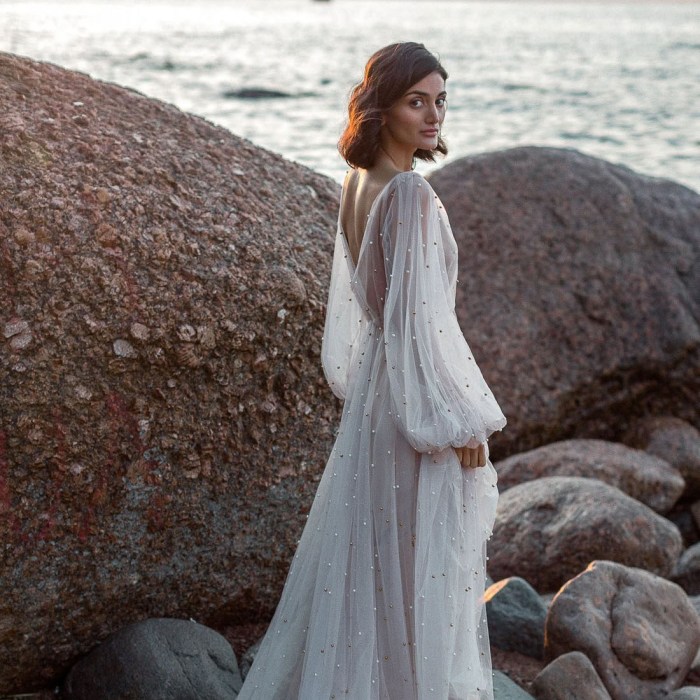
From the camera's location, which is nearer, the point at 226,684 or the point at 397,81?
the point at 397,81

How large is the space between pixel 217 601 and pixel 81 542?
2.42 ft

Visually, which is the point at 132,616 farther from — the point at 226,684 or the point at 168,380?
the point at 168,380

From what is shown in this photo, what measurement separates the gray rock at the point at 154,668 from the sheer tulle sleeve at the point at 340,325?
1.15 metres

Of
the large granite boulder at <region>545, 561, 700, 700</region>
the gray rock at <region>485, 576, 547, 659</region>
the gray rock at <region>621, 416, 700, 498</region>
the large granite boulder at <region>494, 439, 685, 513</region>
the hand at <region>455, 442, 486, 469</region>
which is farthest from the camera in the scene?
the gray rock at <region>621, 416, 700, 498</region>

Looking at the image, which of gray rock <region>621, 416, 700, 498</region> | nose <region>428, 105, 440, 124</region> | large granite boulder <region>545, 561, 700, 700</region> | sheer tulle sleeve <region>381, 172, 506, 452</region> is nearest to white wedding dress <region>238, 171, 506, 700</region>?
sheer tulle sleeve <region>381, 172, 506, 452</region>

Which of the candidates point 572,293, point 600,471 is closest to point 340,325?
point 600,471

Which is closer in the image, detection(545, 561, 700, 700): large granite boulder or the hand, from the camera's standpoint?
the hand

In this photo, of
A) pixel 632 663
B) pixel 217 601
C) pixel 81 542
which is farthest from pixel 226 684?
pixel 632 663

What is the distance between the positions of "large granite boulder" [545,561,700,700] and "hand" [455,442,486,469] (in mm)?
1480

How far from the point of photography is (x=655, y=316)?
771 cm

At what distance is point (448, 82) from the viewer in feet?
85.8

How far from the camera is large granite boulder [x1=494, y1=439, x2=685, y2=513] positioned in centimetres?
661

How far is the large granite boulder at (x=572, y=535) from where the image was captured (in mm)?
5453

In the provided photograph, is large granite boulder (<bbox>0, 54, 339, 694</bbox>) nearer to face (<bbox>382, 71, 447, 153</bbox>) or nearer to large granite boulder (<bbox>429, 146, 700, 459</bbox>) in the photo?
face (<bbox>382, 71, 447, 153</bbox>)
